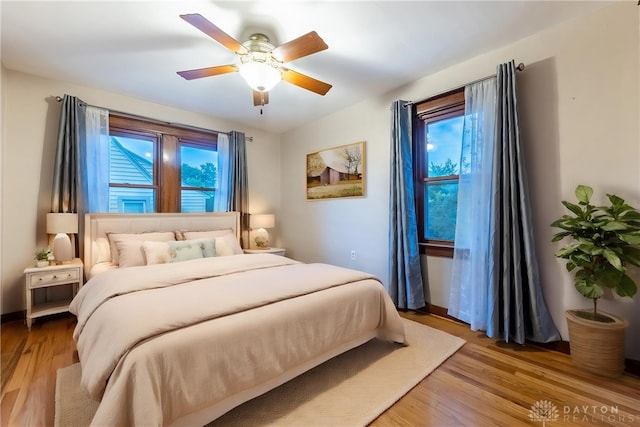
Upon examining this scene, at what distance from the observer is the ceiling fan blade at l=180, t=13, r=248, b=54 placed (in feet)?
5.30

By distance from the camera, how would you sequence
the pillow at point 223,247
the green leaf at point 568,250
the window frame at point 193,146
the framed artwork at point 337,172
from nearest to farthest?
the green leaf at point 568,250
the pillow at point 223,247
the framed artwork at point 337,172
the window frame at point 193,146

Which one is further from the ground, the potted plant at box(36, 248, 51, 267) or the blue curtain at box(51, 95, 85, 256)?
the blue curtain at box(51, 95, 85, 256)

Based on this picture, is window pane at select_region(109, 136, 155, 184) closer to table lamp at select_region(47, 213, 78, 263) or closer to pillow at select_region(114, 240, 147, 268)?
table lamp at select_region(47, 213, 78, 263)

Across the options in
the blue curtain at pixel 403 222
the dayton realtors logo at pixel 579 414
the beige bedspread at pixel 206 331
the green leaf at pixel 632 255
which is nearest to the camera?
the beige bedspread at pixel 206 331

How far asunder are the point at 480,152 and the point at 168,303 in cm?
274

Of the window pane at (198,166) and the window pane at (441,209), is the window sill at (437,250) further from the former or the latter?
the window pane at (198,166)

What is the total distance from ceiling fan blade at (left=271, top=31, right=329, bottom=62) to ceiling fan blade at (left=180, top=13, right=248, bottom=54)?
28 centimetres

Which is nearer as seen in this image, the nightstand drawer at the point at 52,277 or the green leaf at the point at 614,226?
the green leaf at the point at 614,226

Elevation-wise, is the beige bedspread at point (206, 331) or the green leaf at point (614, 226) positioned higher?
the green leaf at point (614, 226)

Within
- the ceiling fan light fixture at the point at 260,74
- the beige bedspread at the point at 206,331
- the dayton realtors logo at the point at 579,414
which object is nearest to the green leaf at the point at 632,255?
the dayton realtors logo at the point at 579,414

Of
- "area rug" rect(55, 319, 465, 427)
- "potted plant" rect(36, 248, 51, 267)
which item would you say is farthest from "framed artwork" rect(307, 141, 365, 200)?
"potted plant" rect(36, 248, 51, 267)

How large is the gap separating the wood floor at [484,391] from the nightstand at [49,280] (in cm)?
39

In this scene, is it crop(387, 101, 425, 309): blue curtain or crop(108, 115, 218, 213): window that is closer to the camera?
crop(387, 101, 425, 309): blue curtain

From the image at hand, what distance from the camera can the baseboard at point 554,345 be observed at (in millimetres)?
1898
